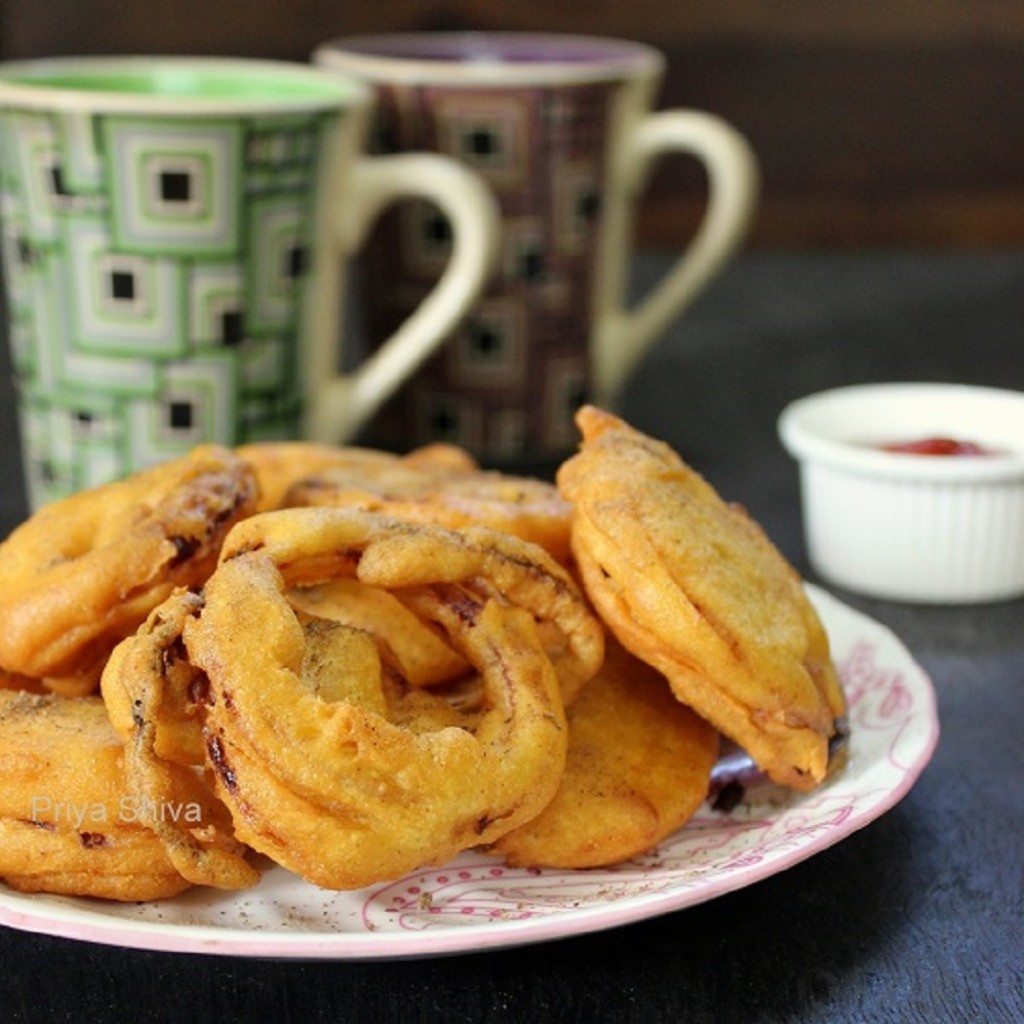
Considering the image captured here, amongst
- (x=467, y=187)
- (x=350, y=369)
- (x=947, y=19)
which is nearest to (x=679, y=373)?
(x=350, y=369)

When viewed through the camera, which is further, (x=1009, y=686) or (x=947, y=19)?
(x=947, y=19)

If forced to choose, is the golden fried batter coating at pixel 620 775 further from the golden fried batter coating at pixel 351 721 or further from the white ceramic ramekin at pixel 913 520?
the white ceramic ramekin at pixel 913 520

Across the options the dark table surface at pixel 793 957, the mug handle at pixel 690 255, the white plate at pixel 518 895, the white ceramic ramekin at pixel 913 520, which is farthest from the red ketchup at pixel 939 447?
the white plate at pixel 518 895

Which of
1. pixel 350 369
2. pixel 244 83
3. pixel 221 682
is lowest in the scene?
pixel 350 369

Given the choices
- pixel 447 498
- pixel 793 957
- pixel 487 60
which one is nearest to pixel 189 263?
pixel 447 498

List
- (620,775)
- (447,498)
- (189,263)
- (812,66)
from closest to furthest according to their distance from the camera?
(620,775), (447,498), (189,263), (812,66)

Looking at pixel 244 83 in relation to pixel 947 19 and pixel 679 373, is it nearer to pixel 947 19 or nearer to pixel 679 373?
pixel 679 373

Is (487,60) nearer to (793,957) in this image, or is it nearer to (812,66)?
(812,66)

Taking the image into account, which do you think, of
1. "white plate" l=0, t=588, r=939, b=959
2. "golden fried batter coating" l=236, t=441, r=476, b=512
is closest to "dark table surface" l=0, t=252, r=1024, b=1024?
"white plate" l=0, t=588, r=939, b=959
